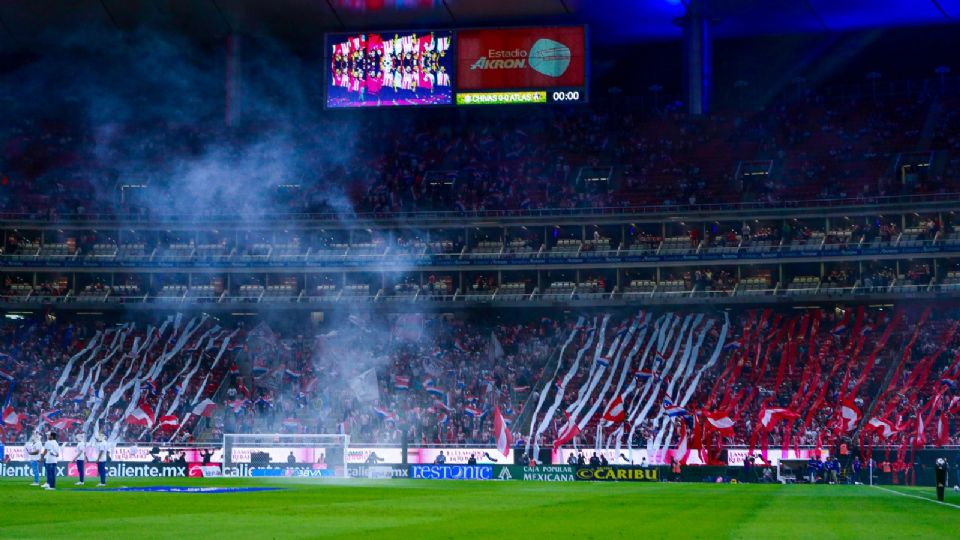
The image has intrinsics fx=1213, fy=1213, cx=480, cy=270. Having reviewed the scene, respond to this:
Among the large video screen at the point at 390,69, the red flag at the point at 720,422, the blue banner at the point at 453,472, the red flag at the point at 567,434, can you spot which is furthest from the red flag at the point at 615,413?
the large video screen at the point at 390,69

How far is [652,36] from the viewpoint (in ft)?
262

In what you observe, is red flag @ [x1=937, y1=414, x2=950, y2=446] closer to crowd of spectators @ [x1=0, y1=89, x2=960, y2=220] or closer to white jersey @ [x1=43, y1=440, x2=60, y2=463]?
crowd of spectators @ [x1=0, y1=89, x2=960, y2=220]

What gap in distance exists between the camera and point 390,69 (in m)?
75.4

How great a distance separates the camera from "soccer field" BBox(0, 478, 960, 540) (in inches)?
837

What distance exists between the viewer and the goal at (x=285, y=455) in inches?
2116

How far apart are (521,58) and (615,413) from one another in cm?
2485

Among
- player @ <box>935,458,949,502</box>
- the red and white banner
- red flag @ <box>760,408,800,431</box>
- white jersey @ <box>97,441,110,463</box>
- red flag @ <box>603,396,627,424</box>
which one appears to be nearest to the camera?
player @ <box>935,458,949,502</box>


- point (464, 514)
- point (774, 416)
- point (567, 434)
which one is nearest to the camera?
point (464, 514)

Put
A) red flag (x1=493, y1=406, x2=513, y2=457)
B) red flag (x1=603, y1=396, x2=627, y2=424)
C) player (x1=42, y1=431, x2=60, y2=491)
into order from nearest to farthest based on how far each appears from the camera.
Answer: player (x1=42, y1=431, x2=60, y2=491), red flag (x1=493, y1=406, x2=513, y2=457), red flag (x1=603, y1=396, x2=627, y2=424)

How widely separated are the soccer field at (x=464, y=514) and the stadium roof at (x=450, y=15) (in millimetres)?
41323

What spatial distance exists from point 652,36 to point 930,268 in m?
23.5

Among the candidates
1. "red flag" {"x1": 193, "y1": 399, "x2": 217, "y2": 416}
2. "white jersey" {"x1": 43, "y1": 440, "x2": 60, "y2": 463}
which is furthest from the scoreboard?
"white jersey" {"x1": 43, "y1": 440, "x2": 60, "y2": 463}

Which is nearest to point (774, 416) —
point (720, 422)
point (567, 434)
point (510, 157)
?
point (720, 422)

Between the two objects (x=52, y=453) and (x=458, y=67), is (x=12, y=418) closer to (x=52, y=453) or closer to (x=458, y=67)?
(x=52, y=453)
